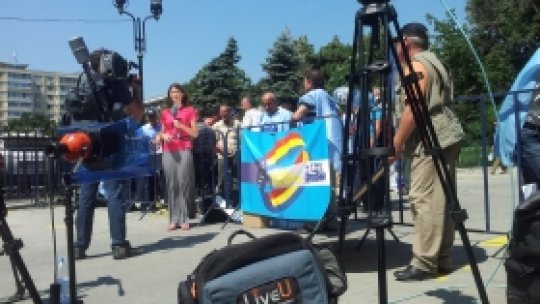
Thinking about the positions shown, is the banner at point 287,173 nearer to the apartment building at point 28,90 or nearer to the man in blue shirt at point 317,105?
the man in blue shirt at point 317,105

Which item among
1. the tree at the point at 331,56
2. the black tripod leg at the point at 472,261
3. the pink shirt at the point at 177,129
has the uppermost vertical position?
the tree at the point at 331,56

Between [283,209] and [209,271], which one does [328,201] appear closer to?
[283,209]

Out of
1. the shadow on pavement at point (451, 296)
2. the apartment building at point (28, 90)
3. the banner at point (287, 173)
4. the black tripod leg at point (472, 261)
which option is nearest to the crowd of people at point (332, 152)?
the banner at point (287, 173)

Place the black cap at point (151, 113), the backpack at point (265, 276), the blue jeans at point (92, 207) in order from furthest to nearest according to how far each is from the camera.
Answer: the black cap at point (151, 113) → the blue jeans at point (92, 207) → the backpack at point (265, 276)

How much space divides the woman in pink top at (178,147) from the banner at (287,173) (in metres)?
0.77

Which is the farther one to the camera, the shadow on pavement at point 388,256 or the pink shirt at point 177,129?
the pink shirt at point 177,129

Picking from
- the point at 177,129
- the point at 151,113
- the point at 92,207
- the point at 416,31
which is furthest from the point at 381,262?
the point at 151,113

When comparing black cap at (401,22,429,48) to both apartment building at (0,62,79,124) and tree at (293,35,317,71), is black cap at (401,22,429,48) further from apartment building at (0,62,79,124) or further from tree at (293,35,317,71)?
apartment building at (0,62,79,124)

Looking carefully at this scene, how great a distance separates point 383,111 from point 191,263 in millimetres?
3145

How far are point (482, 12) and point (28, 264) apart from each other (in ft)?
128

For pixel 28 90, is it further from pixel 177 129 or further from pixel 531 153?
pixel 531 153

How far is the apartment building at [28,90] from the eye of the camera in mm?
135250

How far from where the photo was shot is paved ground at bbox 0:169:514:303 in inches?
170

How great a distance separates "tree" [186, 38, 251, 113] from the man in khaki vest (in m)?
35.8
